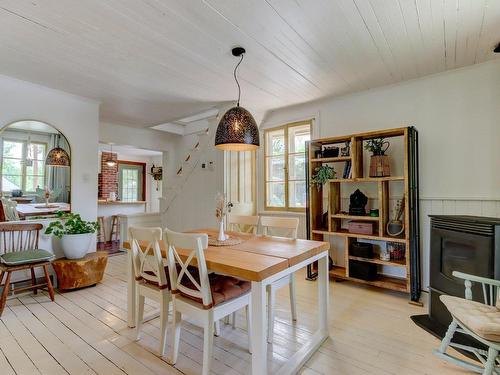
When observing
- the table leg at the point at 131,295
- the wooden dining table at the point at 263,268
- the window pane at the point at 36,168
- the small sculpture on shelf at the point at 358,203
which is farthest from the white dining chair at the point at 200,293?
the window pane at the point at 36,168

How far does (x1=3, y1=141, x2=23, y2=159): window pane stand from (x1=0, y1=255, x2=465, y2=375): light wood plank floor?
1.67m

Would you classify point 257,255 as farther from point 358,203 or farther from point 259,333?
point 358,203

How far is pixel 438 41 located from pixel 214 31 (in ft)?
6.58

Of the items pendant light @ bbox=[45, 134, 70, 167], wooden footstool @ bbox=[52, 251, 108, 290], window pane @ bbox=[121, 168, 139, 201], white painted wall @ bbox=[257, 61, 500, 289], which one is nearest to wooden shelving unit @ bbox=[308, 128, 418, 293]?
white painted wall @ bbox=[257, 61, 500, 289]

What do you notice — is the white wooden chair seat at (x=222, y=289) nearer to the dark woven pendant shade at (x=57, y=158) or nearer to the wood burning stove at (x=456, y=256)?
the wood burning stove at (x=456, y=256)

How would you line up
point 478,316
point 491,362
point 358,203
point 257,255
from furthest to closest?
1. point 358,203
2. point 257,255
3. point 478,316
4. point 491,362

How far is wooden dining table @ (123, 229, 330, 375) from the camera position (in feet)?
5.14

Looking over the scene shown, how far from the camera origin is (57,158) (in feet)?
11.8

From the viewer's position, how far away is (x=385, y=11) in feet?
6.56

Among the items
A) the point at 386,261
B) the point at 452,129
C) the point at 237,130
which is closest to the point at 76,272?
the point at 237,130

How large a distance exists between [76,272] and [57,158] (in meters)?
1.54

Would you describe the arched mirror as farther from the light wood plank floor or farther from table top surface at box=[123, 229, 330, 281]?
table top surface at box=[123, 229, 330, 281]

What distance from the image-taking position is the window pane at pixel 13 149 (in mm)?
3148

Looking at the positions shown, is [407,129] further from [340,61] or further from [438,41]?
[340,61]
